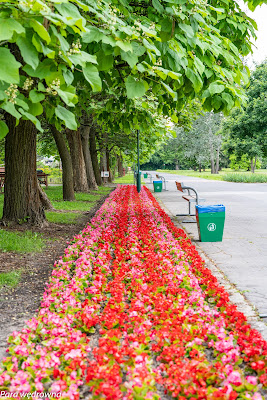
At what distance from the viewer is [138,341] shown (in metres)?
3.30

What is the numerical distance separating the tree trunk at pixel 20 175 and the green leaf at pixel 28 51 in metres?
6.80

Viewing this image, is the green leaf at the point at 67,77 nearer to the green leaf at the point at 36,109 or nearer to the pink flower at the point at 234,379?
the green leaf at the point at 36,109

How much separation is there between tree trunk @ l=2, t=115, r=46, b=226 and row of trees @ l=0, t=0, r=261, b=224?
0.02 m

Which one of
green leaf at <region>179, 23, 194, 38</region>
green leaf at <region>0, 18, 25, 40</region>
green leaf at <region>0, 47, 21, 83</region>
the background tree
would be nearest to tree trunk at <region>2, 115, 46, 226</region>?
green leaf at <region>179, 23, 194, 38</region>

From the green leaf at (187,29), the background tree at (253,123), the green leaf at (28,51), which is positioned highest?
the background tree at (253,123)

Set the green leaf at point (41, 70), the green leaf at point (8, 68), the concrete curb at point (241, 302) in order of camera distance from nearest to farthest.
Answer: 1. the green leaf at point (8, 68)
2. the green leaf at point (41, 70)
3. the concrete curb at point (241, 302)

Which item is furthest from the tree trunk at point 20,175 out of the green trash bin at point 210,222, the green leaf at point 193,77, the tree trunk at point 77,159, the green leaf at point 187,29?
the tree trunk at point 77,159

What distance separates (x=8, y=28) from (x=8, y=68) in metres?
0.27

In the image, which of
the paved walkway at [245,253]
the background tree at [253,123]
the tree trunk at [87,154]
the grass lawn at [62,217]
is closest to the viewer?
the paved walkway at [245,253]

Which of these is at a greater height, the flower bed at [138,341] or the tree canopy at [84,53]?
the tree canopy at [84,53]

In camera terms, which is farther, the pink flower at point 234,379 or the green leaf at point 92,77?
the green leaf at point 92,77

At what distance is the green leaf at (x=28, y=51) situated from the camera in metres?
2.67

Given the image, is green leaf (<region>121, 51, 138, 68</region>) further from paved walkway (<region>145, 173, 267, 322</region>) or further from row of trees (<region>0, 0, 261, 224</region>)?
paved walkway (<region>145, 173, 267, 322</region>)

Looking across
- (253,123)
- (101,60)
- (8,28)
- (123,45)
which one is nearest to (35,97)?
(8,28)
